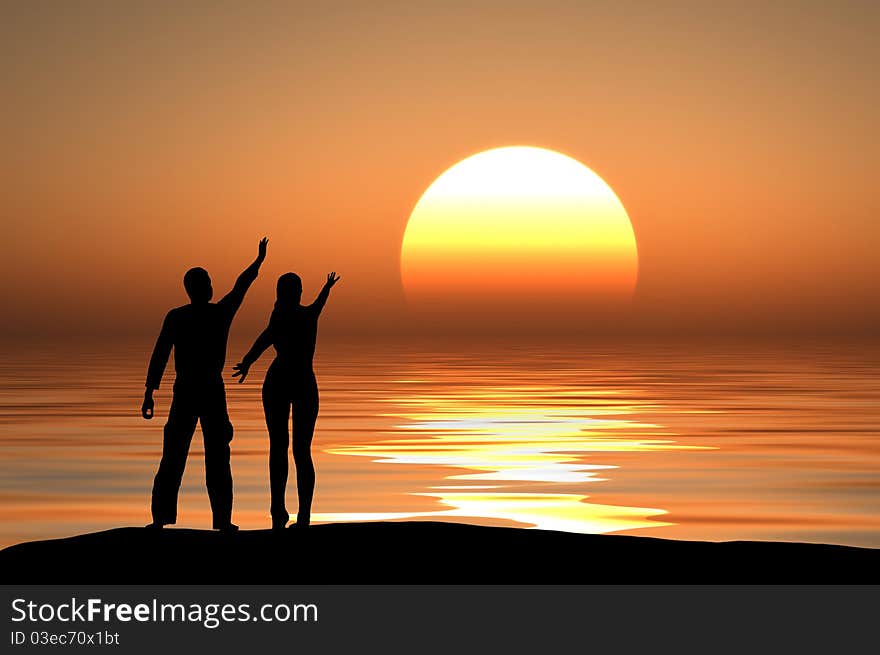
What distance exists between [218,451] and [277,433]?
547 millimetres

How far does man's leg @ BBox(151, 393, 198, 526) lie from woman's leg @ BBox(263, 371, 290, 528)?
679mm

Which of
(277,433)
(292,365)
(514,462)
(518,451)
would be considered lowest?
(277,433)

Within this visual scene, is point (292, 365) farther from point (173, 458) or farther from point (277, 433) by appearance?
point (173, 458)

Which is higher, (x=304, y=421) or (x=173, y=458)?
(x=304, y=421)

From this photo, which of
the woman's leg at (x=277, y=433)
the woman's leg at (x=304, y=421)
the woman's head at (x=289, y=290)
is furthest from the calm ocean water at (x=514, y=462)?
the woman's head at (x=289, y=290)

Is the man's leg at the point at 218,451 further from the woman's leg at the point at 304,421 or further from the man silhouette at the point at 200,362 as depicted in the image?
the woman's leg at the point at 304,421

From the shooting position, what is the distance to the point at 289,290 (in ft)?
39.4

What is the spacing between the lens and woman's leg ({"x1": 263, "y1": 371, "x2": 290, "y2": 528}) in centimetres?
1202

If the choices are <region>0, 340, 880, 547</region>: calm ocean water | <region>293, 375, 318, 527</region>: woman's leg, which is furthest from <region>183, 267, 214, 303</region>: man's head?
<region>0, 340, 880, 547</region>: calm ocean water

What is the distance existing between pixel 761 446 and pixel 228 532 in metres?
18.1

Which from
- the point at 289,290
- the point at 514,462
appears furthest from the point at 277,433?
the point at 514,462

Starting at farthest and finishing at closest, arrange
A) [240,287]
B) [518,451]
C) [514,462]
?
[518,451]
[514,462]
[240,287]

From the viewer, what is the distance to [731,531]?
54.9 ft

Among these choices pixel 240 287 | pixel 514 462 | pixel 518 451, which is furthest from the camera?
pixel 518 451
